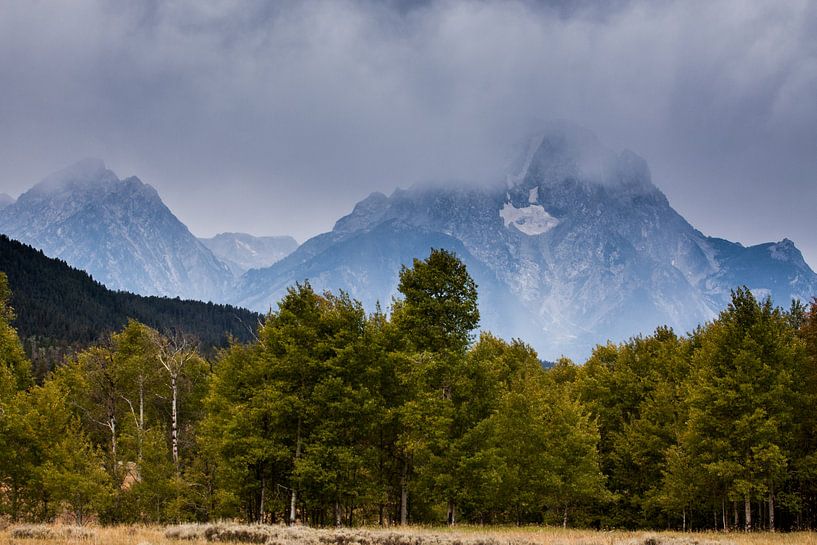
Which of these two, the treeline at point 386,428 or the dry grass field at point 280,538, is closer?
the dry grass field at point 280,538

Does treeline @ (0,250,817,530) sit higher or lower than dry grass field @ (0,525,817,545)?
higher

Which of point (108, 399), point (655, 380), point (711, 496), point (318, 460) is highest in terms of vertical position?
point (655, 380)

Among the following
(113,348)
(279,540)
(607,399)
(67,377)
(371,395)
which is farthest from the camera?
(607,399)

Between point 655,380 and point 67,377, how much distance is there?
175ft

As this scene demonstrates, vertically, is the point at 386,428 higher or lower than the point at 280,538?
higher

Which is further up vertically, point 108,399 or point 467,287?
point 467,287

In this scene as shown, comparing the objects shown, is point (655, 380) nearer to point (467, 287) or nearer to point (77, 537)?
point (467, 287)

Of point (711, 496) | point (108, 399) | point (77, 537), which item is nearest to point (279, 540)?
point (77, 537)

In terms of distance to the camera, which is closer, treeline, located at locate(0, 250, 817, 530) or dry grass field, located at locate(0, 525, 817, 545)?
dry grass field, located at locate(0, 525, 817, 545)

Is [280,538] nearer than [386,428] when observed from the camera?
Yes

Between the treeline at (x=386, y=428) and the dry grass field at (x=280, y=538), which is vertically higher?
the treeline at (x=386, y=428)

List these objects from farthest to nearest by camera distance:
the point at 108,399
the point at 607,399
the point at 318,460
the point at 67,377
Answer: the point at 607,399, the point at 67,377, the point at 108,399, the point at 318,460

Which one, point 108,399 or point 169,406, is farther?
point 169,406

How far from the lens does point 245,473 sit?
109 feet
